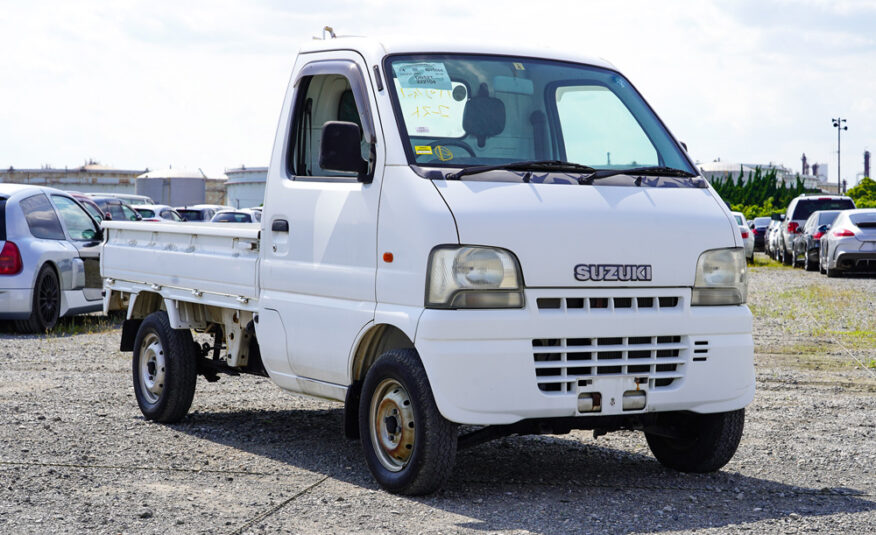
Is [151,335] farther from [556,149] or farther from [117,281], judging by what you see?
[556,149]

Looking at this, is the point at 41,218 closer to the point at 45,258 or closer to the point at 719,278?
the point at 45,258

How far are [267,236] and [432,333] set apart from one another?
1.84 metres

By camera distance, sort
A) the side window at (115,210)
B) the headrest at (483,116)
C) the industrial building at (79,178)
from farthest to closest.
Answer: the industrial building at (79,178)
the side window at (115,210)
the headrest at (483,116)

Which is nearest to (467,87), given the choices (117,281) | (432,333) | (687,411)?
(432,333)

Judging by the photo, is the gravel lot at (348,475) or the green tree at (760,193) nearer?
the gravel lot at (348,475)

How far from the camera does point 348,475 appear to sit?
6.67 m

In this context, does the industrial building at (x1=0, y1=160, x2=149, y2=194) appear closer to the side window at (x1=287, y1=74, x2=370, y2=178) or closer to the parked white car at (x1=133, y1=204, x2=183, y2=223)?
the parked white car at (x1=133, y1=204, x2=183, y2=223)

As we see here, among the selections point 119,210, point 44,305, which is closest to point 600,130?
point 44,305

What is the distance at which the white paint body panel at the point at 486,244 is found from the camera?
568 centimetres

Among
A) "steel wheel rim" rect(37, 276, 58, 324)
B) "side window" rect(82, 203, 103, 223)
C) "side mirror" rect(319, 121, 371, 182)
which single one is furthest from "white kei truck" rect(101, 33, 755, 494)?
"side window" rect(82, 203, 103, 223)

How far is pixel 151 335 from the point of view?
866cm

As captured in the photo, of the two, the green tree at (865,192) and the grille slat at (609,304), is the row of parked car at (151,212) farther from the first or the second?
the green tree at (865,192)

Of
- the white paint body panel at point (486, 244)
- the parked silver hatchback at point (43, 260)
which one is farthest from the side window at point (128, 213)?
the white paint body panel at point (486, 244)

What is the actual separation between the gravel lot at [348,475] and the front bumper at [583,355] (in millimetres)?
501
